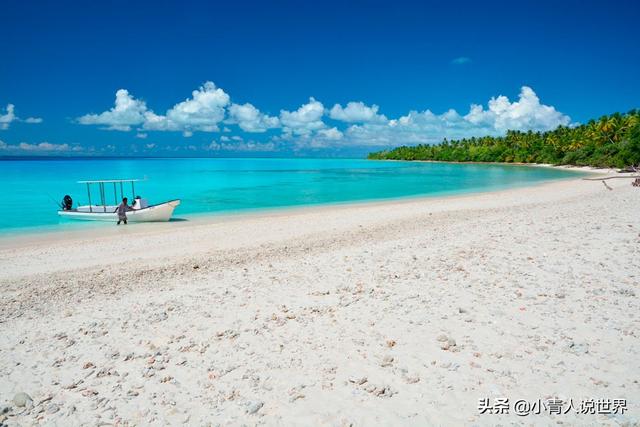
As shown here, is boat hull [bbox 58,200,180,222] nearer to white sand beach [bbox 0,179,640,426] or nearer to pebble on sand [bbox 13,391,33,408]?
white sand beach [bbox 0,179,640,426]

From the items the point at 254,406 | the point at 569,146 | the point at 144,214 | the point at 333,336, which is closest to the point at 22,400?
the point at 254,406

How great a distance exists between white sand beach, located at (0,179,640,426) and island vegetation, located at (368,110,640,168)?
1981 inches

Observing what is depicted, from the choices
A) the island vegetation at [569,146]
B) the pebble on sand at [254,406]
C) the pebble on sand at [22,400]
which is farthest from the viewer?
the island vegetation at [569,146]

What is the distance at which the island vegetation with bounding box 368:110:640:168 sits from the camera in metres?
68.1

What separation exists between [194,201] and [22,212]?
1358 centimetres

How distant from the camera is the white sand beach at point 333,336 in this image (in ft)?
15.5

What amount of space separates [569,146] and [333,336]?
11650 cm

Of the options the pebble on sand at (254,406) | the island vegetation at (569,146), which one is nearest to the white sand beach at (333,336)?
the pebble on sand at (254,406)

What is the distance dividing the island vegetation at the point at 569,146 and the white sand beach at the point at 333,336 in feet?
165

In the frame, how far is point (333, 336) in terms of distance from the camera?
6320 mm

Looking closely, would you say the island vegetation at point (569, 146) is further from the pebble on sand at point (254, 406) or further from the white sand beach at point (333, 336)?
the pebble on sand at point (254, 406)

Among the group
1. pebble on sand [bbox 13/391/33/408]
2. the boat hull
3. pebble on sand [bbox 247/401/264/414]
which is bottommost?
the boat hull

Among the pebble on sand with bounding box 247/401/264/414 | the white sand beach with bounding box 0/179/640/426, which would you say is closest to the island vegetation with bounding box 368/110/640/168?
the white sand beach with bounding box 0/179/640/426

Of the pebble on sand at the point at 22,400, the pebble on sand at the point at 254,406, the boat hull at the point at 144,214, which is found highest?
the pebble on sand at the point at 254,406
